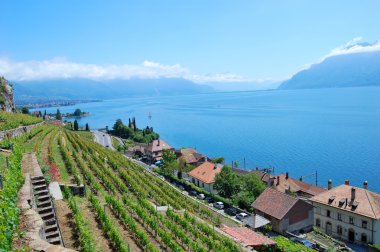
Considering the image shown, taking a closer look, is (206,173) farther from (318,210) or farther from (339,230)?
(339,230)

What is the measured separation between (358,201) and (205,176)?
27365 mm

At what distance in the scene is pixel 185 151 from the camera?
281ft

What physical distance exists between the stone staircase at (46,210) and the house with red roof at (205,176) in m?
41.1

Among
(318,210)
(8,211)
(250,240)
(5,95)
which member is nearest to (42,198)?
(8,211)

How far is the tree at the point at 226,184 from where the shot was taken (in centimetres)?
4962

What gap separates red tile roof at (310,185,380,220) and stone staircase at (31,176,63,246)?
33.0m

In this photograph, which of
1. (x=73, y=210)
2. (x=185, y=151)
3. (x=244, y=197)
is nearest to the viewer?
(x=73, y=210)

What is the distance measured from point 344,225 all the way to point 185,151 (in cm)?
5257

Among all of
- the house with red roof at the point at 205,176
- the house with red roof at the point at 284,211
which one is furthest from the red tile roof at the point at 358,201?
the house with red roof at the point at 205,176

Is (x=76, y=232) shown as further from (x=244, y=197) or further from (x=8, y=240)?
(x=244, y=197)

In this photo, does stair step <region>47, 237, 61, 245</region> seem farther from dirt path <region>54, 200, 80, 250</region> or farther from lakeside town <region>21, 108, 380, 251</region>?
lakeside town <region>21, 108, 380, 251</region>

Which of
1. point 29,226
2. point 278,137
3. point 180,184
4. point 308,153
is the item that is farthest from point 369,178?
point 29,226

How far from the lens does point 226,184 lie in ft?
164

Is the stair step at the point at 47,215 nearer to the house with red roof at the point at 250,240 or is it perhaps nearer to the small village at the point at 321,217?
the house with red roof at the point at 250,240
